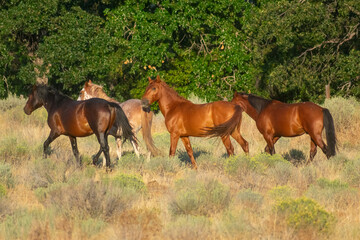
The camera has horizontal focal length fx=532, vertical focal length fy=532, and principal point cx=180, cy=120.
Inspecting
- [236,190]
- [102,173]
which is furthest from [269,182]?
[102,173]

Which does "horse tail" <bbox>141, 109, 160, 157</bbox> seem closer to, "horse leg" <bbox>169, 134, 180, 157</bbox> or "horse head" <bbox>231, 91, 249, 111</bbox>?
"horse leg" <bbox>169, 134, 180, 157</bbox>

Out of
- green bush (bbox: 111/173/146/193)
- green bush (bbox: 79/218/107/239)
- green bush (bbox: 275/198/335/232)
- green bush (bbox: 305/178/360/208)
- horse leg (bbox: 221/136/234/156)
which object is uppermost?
green bush (bbox: 275/198/335/232)

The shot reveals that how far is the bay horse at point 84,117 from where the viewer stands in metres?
10.6

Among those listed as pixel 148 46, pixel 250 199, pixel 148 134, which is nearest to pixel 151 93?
pixel 148 134

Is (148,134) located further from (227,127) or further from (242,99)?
(227,127)

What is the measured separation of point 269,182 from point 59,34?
58.1ft

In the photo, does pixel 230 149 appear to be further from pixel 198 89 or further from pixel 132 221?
pixel 198 89

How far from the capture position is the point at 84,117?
A: 10.7 metres

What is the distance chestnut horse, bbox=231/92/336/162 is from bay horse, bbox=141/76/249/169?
2.45 feet

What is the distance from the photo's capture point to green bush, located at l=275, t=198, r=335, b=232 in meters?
6.39

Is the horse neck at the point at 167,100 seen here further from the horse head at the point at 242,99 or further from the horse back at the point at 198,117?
the horse head at the point at 242,99

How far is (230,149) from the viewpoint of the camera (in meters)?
11.3

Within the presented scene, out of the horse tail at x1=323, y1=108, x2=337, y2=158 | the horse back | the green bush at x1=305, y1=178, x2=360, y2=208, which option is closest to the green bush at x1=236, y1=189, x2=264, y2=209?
the green bush at x1=305, y1=178, x2=360, y2=208

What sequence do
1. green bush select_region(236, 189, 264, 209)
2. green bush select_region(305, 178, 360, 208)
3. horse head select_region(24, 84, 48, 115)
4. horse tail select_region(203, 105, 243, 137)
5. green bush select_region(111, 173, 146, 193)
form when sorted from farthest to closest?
1. horse head select_region(24, 84, 48, 115)
2. horse tail select_region(203, 105, 243, 137)
3. green bush select_region(111, 173, 146, 193)
4. green bush select_region(305, 178, 360, 208)
5. green bush select_region(236, 189, 264, 209)
